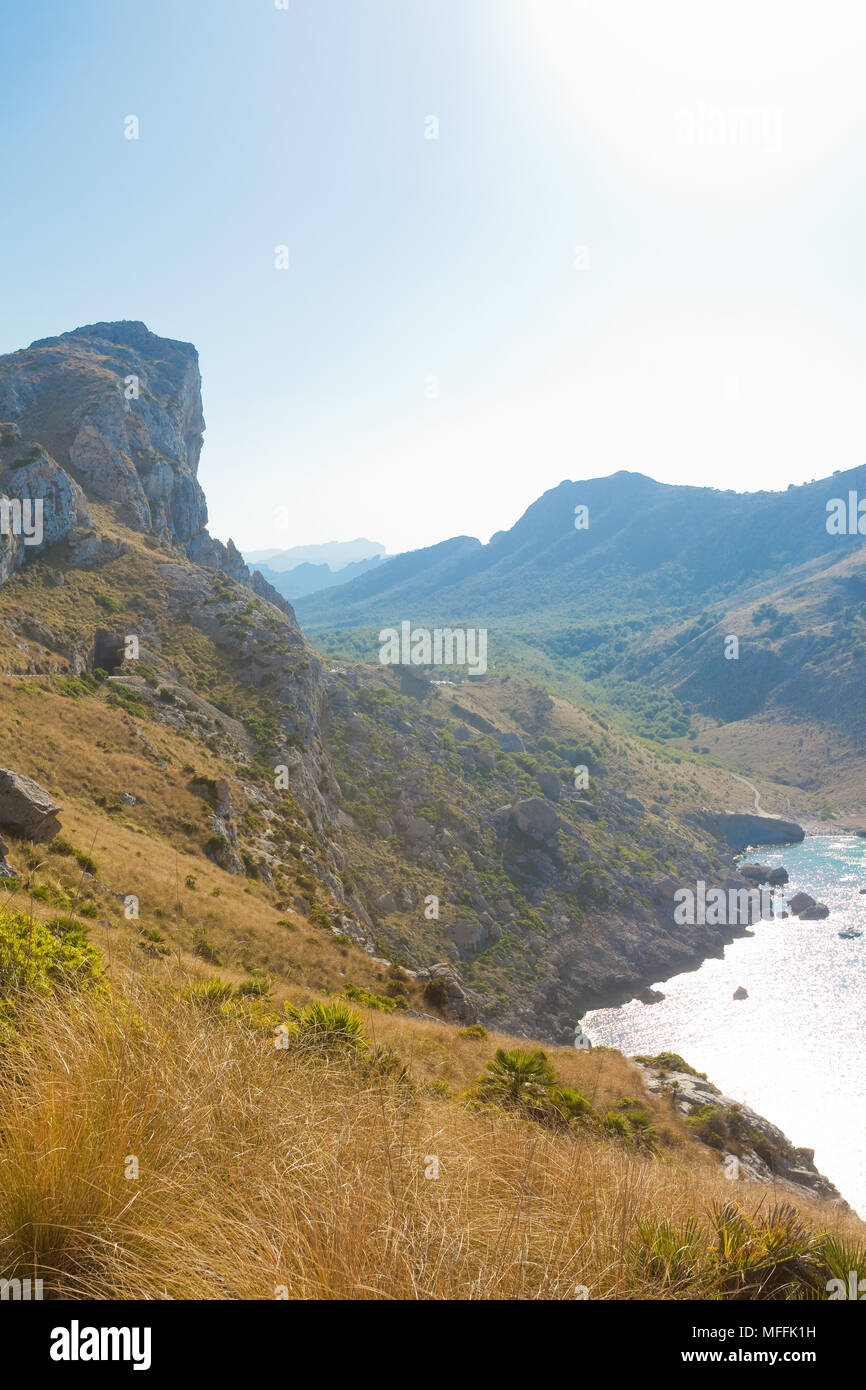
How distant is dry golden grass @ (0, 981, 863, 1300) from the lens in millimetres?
2705

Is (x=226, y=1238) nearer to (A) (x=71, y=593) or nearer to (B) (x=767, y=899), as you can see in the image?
(A) (x=71, y=593)

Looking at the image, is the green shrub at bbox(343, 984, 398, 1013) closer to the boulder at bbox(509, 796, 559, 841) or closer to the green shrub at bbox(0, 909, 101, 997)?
the green shrub at bbox(0, 909, 101, 997)

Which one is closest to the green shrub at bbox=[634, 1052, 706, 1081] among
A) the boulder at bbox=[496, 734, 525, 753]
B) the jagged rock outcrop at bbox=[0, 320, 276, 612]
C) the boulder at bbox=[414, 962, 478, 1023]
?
the boulder at bbox=[414, 962, 478, 1023]

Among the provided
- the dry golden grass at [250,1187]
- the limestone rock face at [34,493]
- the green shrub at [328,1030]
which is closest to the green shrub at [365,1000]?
the green shrub at [328,1030]

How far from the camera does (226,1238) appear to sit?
2.81 metres

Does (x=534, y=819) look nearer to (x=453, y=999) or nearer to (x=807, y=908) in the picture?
(x=807, y=908)

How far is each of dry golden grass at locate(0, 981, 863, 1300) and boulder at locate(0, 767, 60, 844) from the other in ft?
42.8

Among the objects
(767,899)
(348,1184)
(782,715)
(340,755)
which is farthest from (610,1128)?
(782,715)

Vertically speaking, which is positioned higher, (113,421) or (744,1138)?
(113,421)

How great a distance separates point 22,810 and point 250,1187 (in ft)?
49.7

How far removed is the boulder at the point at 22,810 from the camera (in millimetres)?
15516

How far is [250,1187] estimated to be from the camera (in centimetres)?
318

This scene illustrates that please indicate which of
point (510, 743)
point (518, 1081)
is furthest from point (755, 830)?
point (518, 1081)

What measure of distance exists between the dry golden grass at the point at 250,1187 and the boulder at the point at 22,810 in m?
13.1
